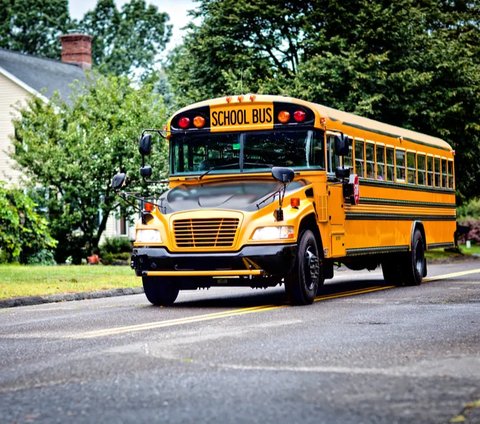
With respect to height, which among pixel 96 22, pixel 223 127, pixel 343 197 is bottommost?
pixel 343 197

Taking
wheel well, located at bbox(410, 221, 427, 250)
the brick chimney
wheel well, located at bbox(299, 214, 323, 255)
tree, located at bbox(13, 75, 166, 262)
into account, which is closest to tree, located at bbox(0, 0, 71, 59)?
the brick chimney

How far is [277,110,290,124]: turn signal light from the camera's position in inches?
616

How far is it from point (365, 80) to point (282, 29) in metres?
4.52

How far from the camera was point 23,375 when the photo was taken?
26.7 ft

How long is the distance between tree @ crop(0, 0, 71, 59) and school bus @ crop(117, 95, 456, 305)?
2454 inches

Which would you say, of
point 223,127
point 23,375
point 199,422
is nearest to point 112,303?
point 223,127

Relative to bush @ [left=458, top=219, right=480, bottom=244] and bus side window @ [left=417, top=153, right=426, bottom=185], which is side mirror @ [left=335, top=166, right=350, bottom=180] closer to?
bus side window @ [left=417, top=153, right=426, bottom=185]

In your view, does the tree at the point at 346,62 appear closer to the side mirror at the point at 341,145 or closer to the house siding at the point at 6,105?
the house siding at the point at 6,105

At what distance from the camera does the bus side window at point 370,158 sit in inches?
714

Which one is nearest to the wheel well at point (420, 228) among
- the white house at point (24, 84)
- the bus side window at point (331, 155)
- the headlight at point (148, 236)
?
the bus side window at point (331, 155)

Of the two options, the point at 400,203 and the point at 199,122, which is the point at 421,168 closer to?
the point at 400,203

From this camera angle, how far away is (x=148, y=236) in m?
14.5

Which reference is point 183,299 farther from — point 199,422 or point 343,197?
point 199,422

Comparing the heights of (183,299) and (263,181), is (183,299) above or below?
below
